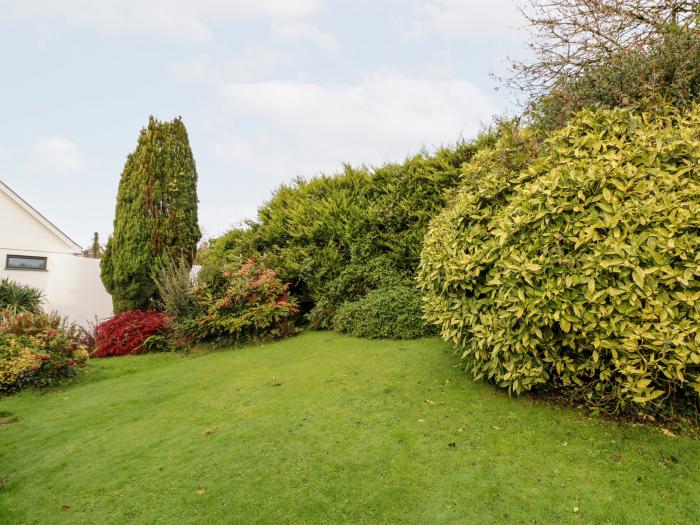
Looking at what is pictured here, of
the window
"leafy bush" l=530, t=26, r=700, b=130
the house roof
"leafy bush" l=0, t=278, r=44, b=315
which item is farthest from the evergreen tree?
"leafy bush" l=530, t=26, r=700, b=130

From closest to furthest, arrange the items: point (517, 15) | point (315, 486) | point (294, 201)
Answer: point (315, 486)
point (517, 15)
point (294, 201)

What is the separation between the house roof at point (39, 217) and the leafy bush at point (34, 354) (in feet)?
30.8

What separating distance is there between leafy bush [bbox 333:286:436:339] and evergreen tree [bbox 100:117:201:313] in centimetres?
492

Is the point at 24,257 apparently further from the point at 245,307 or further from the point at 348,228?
the point at 348,228

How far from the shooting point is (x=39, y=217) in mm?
14680

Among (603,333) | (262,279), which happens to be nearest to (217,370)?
(262,279)

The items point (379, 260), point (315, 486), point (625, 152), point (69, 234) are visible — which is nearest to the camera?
point (315, 486)

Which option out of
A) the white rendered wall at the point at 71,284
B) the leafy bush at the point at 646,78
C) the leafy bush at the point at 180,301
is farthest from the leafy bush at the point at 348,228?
the white rendered wall at the point at 71,284

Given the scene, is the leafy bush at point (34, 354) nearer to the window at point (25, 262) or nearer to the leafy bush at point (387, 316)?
the leafy bush at point (387, 316)

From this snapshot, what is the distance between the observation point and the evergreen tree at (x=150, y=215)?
31.6 feet

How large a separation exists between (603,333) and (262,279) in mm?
5966

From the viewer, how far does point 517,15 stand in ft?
26.5

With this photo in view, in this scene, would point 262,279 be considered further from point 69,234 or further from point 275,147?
point 69,234

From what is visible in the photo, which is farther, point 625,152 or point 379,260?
point 379,260
